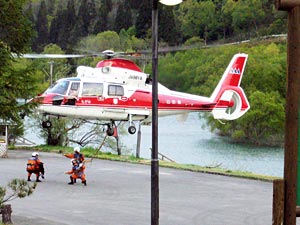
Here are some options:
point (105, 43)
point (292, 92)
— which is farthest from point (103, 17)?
point (292, 92)

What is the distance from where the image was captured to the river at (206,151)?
133 feet

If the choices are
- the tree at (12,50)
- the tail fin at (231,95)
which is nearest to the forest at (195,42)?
the tail fin at (231,95)

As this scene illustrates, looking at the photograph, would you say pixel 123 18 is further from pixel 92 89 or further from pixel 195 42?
pixel 92 89

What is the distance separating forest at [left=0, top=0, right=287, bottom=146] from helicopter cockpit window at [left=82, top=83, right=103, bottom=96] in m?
13.9

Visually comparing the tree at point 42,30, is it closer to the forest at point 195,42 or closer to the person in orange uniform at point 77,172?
the forest at point 195,42

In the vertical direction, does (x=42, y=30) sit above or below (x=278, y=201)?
above

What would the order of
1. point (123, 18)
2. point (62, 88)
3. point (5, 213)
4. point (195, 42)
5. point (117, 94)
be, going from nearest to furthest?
point (5, 213) < point (62, 88) < point (117, 94) < point (195, 42) < point (123, 18)

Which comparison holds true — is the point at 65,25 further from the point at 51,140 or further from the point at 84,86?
the point at 84,86

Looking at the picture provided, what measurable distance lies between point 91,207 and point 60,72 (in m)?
30.0

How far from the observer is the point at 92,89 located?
28.7m

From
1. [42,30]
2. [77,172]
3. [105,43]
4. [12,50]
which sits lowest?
[77,172]

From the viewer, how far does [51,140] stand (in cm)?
3716

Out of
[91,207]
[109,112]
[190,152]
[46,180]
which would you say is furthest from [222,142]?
[91,207]

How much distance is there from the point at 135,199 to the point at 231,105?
46.0 ft
